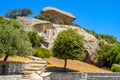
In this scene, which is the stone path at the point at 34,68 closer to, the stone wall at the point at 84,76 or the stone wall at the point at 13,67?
the stone wall at the point at 13,67

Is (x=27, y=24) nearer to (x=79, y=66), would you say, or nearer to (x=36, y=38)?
(x=36, y=38)

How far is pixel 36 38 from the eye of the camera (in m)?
58.6

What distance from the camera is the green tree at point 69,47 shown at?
47125mm

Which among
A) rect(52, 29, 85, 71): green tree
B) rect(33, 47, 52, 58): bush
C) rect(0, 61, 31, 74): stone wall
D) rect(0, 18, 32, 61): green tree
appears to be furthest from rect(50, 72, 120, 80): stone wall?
rect(33, 47, 52, 58): bush

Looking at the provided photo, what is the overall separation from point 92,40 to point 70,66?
10.6 metres

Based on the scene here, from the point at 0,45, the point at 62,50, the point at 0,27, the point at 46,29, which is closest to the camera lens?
the point at 0,45

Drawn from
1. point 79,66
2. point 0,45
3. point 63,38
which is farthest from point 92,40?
point 0,45

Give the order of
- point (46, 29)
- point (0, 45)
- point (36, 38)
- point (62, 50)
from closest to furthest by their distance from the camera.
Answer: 1. point (0, 45)
2. point (62, 50)
3. point (36, 38)
4. point (46, 29)

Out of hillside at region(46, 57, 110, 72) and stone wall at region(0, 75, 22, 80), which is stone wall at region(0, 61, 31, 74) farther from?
hillside at region(46, 57, 110, 72)

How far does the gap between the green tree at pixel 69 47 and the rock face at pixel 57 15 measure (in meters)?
27.3

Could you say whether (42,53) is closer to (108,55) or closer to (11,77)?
(108,55)

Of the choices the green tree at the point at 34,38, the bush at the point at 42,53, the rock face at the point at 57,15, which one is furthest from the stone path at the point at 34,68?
the rock face at the point at 57,15

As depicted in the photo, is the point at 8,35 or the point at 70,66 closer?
the point at 8,35

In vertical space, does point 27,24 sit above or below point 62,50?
above
